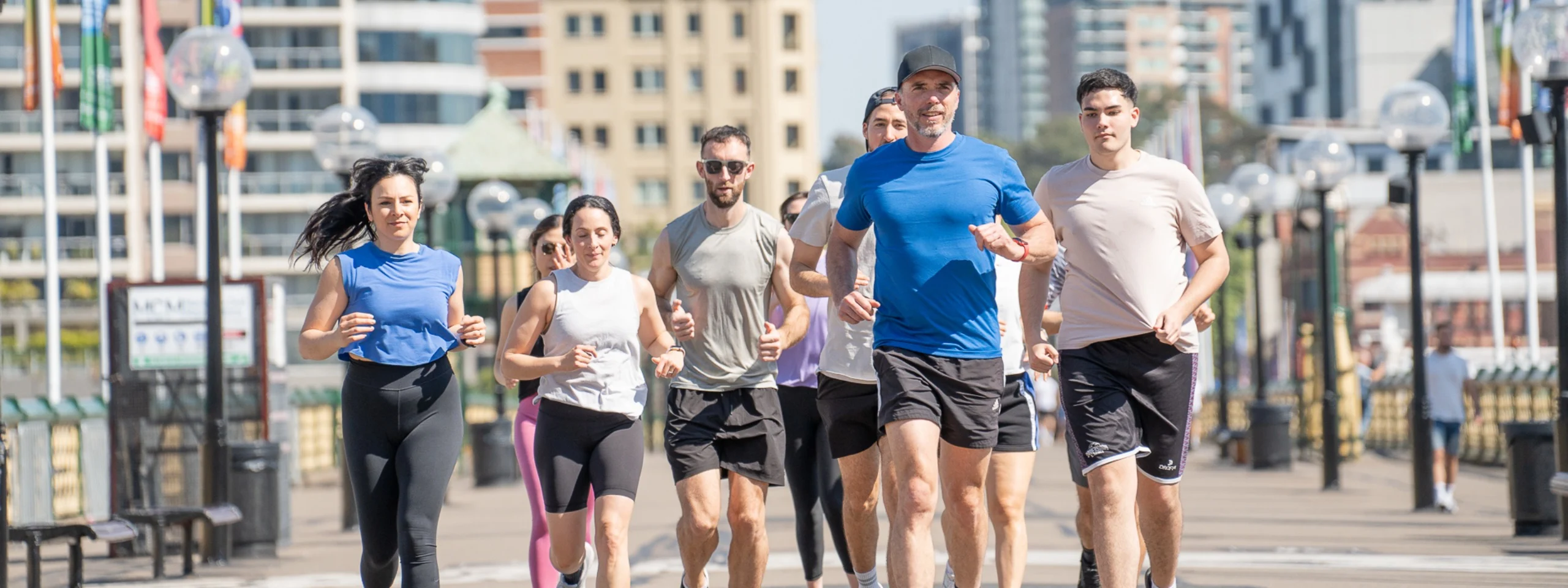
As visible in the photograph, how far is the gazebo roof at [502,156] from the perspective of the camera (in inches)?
1860

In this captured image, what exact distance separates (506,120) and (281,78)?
122 ft

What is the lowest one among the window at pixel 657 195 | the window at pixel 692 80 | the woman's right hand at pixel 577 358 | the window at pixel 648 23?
the woman's right hand at pixel 577 358

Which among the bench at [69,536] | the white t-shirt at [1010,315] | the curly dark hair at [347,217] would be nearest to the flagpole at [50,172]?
the bench at [69,536]

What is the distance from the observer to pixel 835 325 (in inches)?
326

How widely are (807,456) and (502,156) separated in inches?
1571

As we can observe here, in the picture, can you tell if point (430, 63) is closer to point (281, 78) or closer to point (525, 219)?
point (281, 78)

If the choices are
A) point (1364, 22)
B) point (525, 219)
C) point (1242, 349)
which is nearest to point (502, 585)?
→ point (525, 219)

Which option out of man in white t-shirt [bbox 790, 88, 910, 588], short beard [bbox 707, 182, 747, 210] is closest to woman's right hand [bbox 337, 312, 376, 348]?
short beard [bbox 707, 182, 747, 210]

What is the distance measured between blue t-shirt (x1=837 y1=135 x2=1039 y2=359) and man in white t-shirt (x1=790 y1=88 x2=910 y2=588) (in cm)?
59

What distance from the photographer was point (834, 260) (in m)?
7.61

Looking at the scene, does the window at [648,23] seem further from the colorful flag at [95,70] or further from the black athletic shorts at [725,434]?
the black athletic shorts at [725,434]

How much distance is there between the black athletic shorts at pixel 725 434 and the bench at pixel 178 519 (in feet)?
17.5

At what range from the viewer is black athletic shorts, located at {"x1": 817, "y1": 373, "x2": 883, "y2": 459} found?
8.09 m

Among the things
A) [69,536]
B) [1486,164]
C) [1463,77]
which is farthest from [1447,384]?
[1486,164]
